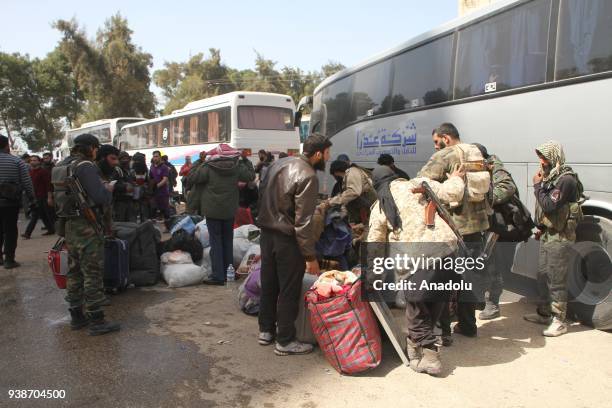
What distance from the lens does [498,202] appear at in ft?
15.3

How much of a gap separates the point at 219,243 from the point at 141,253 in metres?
0.94

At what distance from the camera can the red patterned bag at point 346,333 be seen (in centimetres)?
366

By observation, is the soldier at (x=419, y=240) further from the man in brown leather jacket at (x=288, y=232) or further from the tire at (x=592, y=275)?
the tire at (x=592, y=275)

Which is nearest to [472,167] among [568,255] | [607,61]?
[568,255]

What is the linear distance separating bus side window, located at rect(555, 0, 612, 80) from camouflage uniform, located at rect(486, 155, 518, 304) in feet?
3.77

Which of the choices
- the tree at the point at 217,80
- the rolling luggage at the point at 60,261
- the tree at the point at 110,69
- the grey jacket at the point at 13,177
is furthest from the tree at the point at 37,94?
the rolling luggage at the point at 60,261

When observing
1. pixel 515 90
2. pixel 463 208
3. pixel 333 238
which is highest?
pixel 515 90

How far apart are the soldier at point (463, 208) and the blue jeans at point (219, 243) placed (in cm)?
294

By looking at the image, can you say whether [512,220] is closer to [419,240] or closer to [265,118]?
[419,240]

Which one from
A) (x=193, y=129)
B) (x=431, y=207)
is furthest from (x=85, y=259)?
(x=193, y=129)

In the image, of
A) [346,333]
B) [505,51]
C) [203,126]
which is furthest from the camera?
[203,126]

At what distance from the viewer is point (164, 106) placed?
49.6 metres

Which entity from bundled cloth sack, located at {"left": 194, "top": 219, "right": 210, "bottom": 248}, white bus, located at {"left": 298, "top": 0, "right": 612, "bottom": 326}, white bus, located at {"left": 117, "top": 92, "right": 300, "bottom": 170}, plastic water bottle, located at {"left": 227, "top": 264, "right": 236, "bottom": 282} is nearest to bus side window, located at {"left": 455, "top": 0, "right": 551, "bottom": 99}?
white bus, located at {"left": 298, "top": 0, "right": 612, "bottom": 326}

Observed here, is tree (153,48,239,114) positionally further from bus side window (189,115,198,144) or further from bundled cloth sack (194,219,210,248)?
bundled cloth sack (194,219,210,248)
